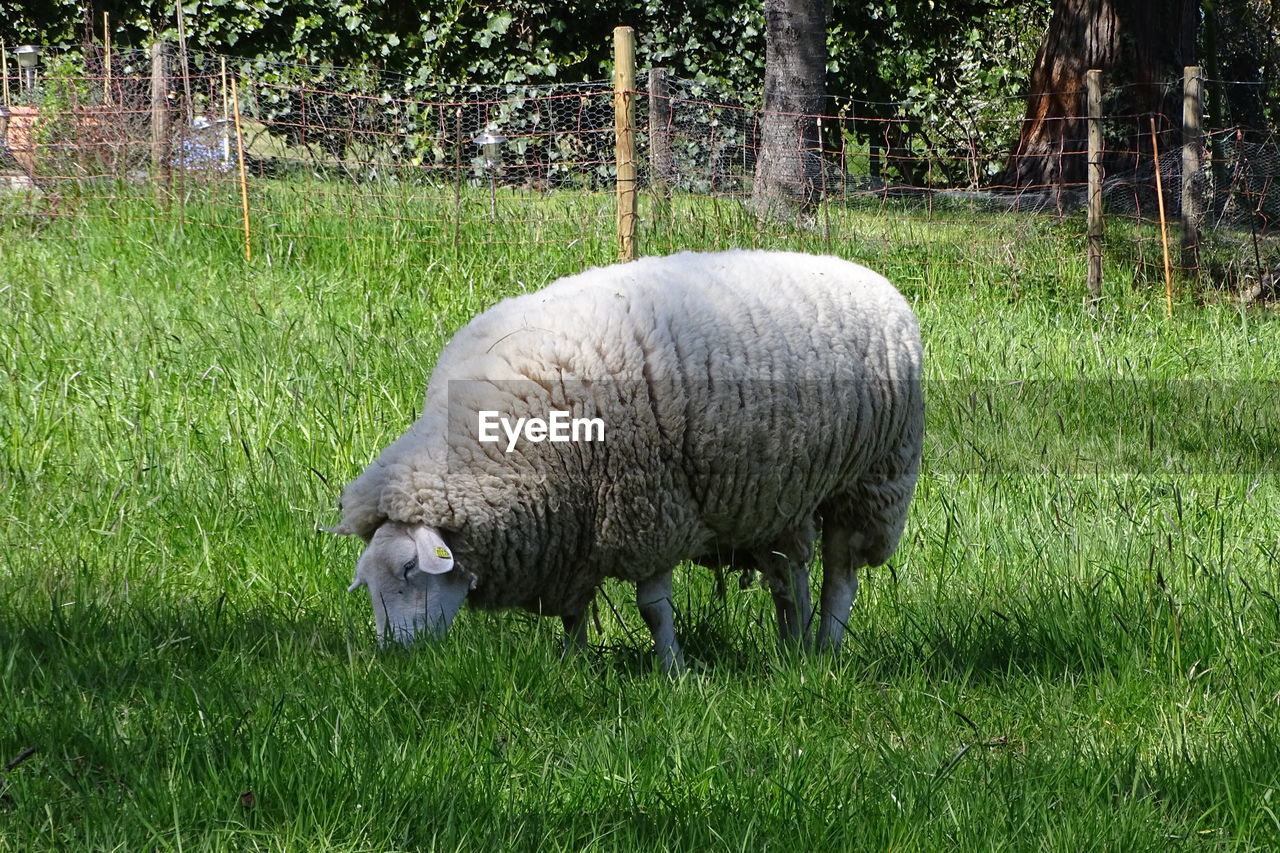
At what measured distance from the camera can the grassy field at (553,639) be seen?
7.75 feet

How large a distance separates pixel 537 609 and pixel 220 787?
1.40 m

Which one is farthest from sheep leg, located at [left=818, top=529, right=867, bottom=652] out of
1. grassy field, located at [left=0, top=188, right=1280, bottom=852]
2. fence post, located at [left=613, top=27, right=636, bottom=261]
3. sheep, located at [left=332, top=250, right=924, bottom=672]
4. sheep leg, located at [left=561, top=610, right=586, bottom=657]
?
fence post, located at [left=613, top=27, right=636, bottom=261]

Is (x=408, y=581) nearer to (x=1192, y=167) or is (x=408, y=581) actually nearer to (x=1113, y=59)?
(x=1192, y=167)

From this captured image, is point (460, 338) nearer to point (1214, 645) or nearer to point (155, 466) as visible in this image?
point (155, 466)

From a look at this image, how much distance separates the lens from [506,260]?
7492 millimetres

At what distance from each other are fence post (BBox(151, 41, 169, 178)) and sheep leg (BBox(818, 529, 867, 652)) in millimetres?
5645

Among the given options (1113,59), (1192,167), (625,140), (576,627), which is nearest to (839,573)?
(576,627)

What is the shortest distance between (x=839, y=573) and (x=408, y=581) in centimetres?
154

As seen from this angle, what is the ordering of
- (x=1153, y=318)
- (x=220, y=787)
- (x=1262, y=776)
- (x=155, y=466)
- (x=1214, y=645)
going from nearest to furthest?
(x=220, y=787), (x=1262, y=776), (x=1214, y=645), (x=155, y=466), (x=1153, y=318)

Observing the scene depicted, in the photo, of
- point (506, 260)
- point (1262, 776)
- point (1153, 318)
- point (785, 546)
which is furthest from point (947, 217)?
point (1262, 776)

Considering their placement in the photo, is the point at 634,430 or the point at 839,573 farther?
the point at 839,573

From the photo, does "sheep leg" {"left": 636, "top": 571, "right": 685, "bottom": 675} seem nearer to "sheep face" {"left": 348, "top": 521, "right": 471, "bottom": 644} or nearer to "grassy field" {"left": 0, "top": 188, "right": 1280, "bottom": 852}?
"grassy field" {"left": 0, "top": 188, "right": 1280, "bottom": 852}

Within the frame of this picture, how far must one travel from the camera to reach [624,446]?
132 inches

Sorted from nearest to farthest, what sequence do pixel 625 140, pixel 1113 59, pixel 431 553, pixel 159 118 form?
pixel 431 553
pixel 625 140
pixel 159 118
pixel 1113 59
